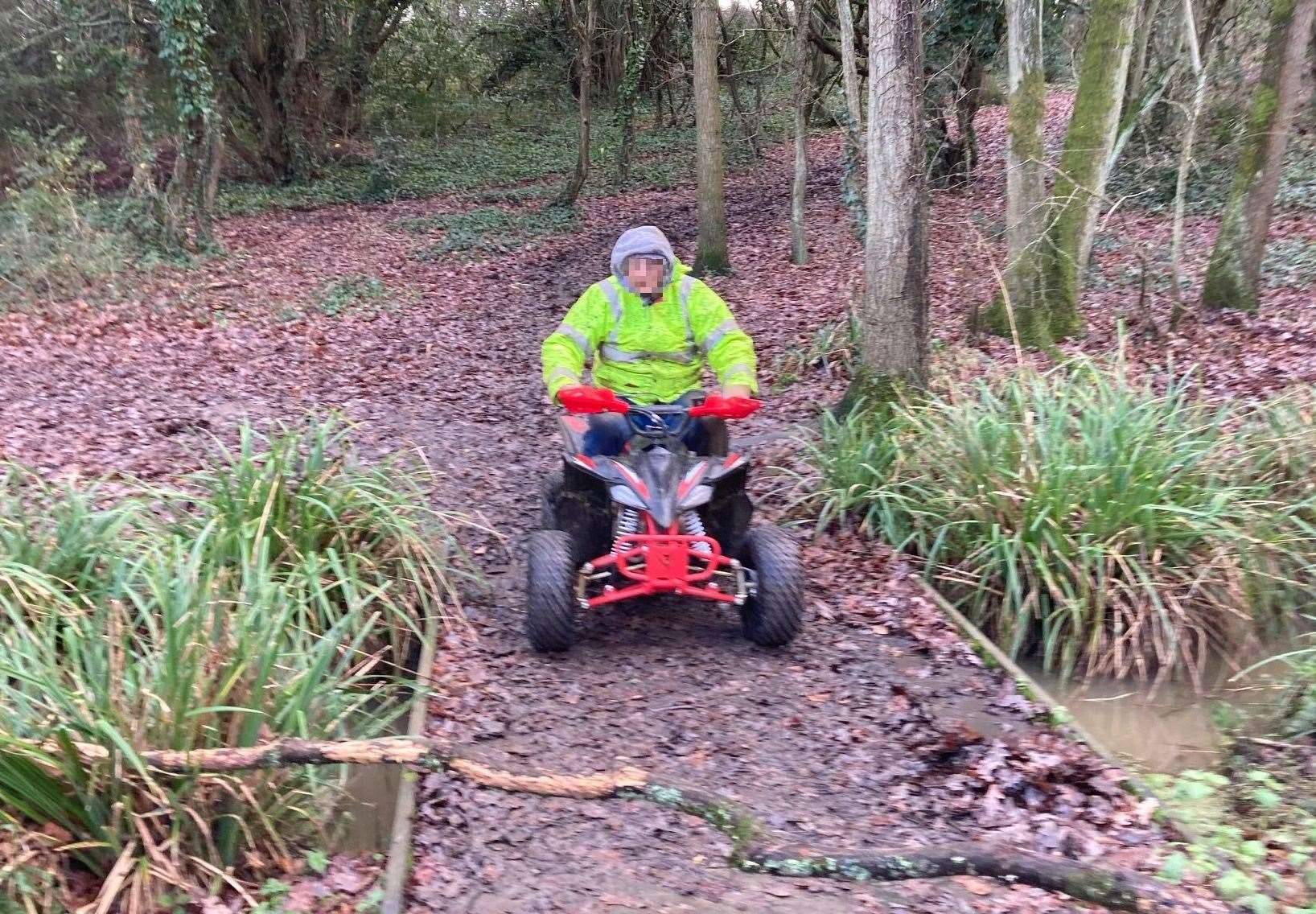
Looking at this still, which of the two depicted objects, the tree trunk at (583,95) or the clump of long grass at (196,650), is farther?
the tree trunk at (583,95)

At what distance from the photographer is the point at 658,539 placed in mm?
4539

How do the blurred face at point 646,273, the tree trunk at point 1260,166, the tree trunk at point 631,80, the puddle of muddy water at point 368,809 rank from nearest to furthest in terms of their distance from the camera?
the puddle of muddy water at point 368,809
the blurred face at point 646,273
the tree trunk at point 1260,166
the tree trunk at point 631,80

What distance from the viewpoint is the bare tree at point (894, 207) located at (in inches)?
251

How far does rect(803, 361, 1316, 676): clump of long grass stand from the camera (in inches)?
193

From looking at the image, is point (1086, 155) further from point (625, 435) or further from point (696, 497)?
point (696, 497)

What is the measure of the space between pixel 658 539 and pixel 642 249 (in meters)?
1.48

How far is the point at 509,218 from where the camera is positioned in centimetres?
1875

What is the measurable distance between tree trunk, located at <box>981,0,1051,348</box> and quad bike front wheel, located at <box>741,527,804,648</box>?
4.72 meters

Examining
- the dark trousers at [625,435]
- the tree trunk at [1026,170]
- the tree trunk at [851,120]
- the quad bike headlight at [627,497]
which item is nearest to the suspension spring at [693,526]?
the quad bike headlight at [627,497]

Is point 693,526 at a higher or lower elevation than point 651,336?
lower

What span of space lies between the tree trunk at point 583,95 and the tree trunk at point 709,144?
215 inches

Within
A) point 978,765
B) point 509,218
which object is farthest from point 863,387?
point 509,218

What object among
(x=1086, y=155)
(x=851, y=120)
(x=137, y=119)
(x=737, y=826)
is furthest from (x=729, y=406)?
(x=137, y=119)

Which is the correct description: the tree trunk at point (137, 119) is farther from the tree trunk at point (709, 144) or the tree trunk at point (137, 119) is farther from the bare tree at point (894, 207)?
the bare tree at point (894, 207)
